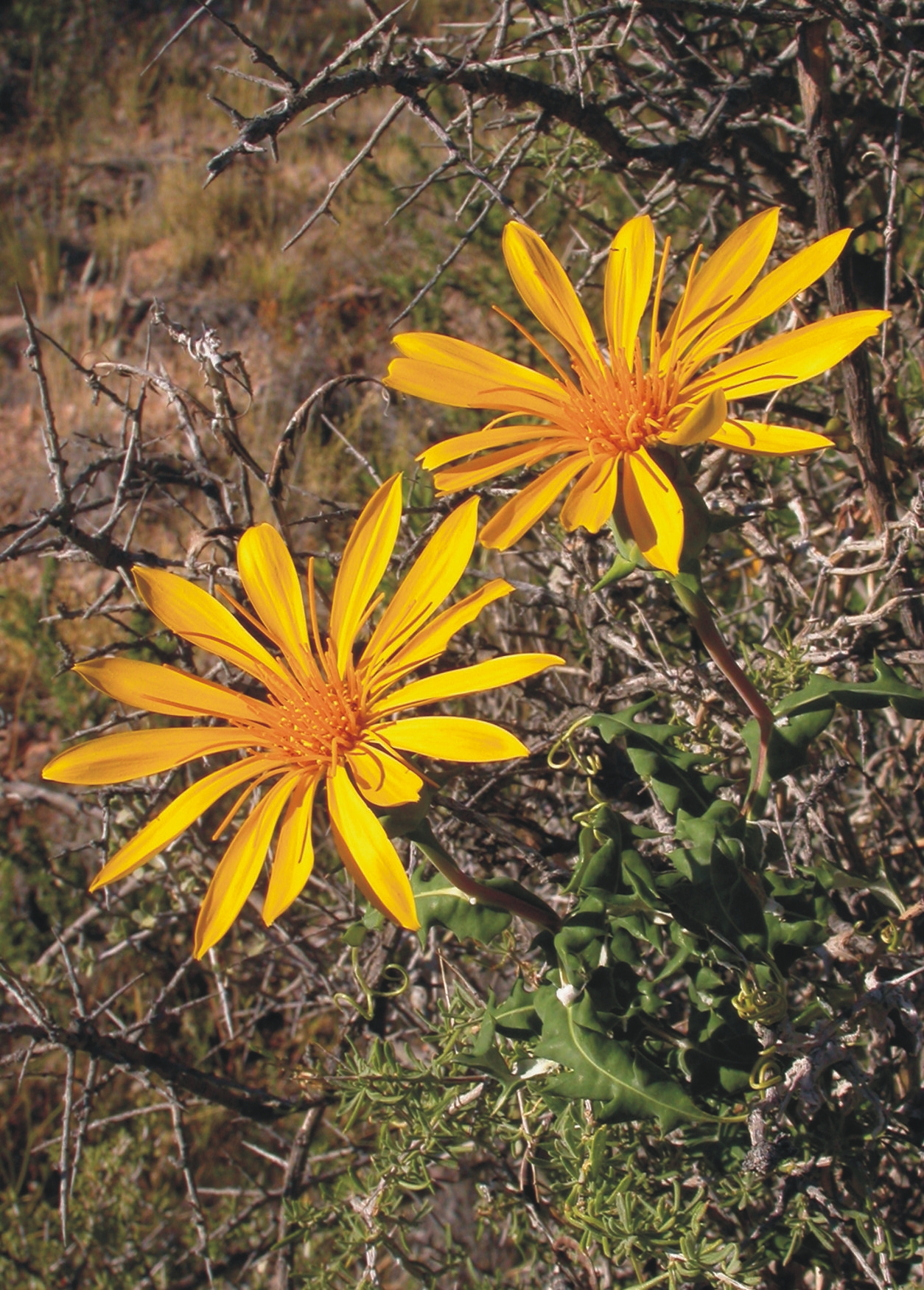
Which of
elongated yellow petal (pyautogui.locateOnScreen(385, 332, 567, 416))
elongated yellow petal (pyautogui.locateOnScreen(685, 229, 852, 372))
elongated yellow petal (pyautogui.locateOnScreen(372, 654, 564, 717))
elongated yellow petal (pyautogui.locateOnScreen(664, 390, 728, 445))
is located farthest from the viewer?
elongated yellow petal (pyautogui.locateOnScreen(385, 332, 567, 416))

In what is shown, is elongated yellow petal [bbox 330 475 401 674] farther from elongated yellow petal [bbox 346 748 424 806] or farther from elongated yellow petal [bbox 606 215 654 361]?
elongated yellow petal [bbox 606 215 654 361]

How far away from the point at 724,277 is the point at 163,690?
3.34 ft

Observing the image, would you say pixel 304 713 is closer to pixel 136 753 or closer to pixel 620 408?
pixel 136 753

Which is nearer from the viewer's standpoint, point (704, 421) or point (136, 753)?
point (704, 421)

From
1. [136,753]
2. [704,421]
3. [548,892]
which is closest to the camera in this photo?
[704,421]

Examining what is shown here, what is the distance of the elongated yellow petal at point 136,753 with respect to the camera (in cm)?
134

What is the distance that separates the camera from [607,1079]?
3.84ft

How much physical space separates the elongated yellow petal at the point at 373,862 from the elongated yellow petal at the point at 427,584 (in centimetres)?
31

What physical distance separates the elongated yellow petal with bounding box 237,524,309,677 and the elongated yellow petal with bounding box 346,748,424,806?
9.0 inches

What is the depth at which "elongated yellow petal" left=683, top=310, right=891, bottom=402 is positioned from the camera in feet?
3.90

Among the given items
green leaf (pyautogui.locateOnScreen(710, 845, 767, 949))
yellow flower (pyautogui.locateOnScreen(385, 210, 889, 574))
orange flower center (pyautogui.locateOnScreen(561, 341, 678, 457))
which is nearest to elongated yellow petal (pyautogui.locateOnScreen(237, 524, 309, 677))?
yellow flower (pyautogui.locateOnScreen(385, 210, 889, 574))

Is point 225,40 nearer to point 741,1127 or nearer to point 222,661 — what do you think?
point 222,661

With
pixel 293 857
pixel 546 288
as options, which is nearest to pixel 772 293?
pixel 546 288

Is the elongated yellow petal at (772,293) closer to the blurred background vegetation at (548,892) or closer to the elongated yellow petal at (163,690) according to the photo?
the blurred background vegetation at (548,892)
